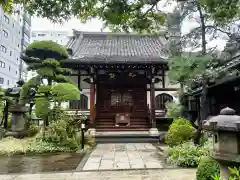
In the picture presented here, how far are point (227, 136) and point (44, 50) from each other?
8.70 metres

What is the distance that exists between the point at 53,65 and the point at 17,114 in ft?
9.80

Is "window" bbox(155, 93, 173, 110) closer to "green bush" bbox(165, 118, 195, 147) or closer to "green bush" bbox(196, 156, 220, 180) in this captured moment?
"green bush" bbox(165, 118, 195, 147)

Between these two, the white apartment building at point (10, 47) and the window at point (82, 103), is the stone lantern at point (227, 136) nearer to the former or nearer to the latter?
the window at point (82, 103)

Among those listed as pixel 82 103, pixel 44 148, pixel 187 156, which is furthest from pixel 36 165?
pixel 82 103

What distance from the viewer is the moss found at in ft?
30.9

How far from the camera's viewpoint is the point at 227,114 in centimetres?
280

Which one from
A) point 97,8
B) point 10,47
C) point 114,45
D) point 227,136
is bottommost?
point 227,136

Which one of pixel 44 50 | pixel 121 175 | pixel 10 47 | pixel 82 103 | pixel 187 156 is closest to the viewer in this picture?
pixel 121 175

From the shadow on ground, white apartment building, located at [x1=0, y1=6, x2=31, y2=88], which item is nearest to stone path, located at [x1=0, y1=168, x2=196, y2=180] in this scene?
the shadow on ground

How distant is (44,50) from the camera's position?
949 cm

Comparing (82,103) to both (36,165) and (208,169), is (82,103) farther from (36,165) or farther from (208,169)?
(208,169)

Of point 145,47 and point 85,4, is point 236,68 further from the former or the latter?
point 145,47

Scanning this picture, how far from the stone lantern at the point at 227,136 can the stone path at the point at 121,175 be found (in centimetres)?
166

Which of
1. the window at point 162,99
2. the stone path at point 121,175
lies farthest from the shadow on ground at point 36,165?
the window at point 162,99
